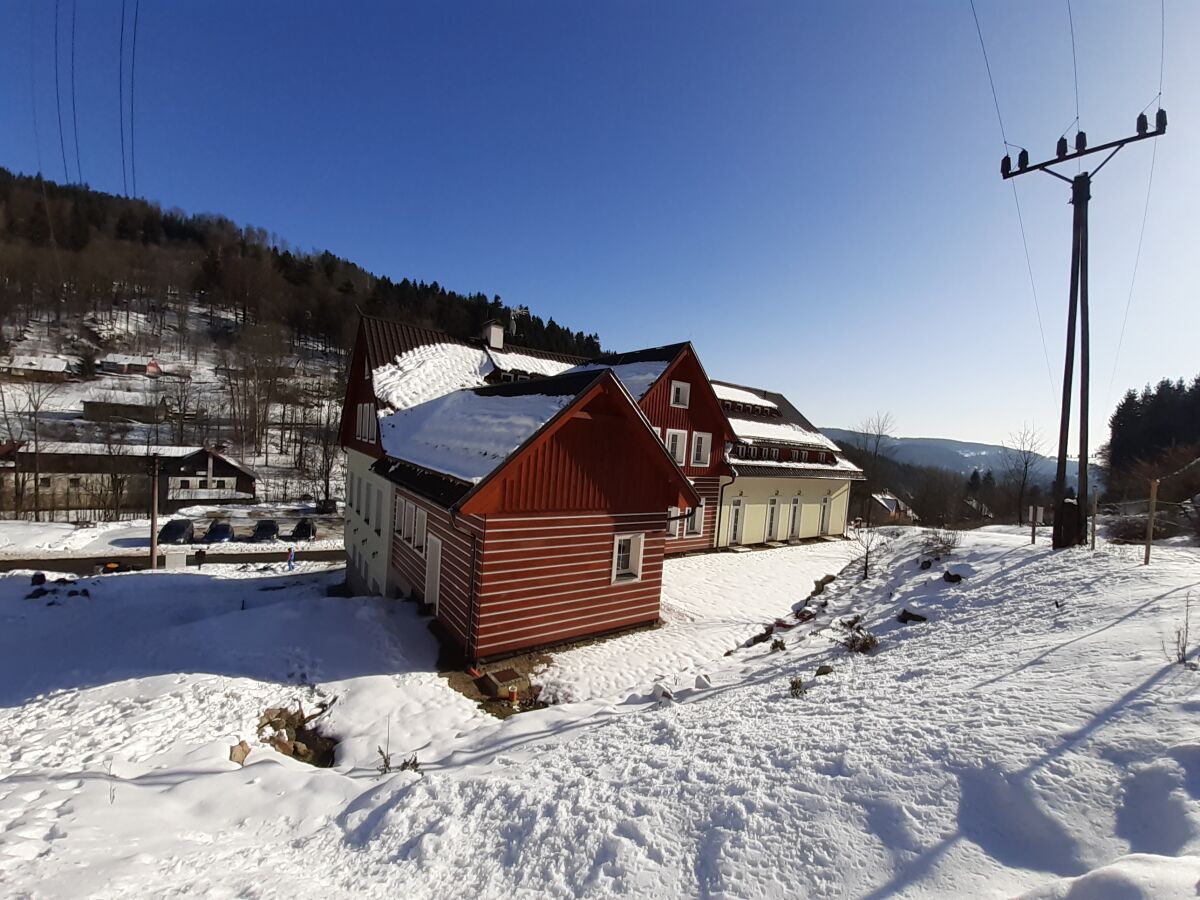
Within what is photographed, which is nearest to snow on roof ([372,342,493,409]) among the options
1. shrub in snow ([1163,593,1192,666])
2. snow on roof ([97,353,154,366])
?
shrub in snow ([1163,593,1192,666])

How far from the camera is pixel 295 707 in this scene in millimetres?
8117

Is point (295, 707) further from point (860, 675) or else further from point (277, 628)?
point (860, 675)

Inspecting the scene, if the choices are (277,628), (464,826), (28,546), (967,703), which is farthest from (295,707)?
(28,546)

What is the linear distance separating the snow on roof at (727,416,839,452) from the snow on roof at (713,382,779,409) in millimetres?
978

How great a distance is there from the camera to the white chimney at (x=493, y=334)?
71.5ft

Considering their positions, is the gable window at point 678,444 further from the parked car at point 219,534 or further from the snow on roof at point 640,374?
the parked car at point 219,534

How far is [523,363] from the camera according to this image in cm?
2128

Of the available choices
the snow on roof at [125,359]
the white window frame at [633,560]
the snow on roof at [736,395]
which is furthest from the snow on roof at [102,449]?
the white window frame at [633,560]

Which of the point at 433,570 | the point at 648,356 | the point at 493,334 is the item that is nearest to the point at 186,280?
the point at 493,334

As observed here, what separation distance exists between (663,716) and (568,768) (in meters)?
1.66

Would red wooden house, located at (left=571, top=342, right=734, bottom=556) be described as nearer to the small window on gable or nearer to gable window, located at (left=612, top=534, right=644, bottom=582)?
gable window, located at (left=612, top=534, right=644, bottom=582)

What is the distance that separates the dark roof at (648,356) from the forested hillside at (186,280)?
40.4 m

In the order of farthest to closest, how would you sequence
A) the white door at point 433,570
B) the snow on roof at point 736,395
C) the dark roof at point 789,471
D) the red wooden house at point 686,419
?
the snow on roof at point 736,395
the dark roof at point 789,471
the red wooden house at point 686,419
the white door at point 433,570

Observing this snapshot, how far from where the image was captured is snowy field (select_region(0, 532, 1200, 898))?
10.9 feet
